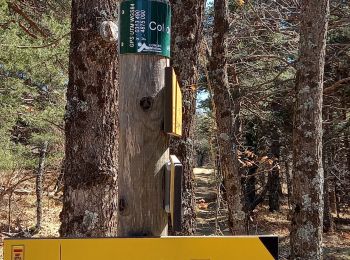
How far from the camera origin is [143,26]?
1928 millimetres

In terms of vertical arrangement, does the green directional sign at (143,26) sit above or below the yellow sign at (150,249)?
above

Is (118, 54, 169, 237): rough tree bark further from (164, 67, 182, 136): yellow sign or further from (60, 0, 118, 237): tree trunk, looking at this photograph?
(60, 0, 118, 237): tree trunk

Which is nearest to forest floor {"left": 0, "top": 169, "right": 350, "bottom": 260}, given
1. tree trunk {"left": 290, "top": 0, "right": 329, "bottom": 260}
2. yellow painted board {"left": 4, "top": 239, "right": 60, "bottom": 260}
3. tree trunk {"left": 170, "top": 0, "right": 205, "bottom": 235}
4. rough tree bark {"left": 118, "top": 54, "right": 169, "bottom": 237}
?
tree trunk {"left": 290, "top": 0, "right": 329, "bottom": 260}

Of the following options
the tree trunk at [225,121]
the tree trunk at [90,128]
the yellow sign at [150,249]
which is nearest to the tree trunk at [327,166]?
the tree trunk at [225,121]

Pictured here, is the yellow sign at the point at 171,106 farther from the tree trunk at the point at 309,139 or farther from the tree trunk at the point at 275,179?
the tree trunk at the point at 275,179

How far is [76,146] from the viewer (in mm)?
3852

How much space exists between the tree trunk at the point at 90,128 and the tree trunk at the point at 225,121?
4764 mm

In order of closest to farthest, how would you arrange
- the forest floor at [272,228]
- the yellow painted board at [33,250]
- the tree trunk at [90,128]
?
the yellow painted board at [33,250], the tree trunk at [90,128], the forest floor at [272,228]

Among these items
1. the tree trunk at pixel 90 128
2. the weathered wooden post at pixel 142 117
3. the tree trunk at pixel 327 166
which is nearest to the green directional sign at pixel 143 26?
the weathered wooden post at pixel 142 117

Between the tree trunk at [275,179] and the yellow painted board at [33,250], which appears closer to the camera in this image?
the yellow painted board at [33,250]

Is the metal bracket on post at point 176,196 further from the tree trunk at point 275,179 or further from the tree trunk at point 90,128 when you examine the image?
the tree trunk at point 275,179

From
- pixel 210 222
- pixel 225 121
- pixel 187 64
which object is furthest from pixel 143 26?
pixel 210 222

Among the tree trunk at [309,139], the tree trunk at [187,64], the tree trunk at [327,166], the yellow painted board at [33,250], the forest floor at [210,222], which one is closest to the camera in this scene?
the yellow painted board at [33,250]

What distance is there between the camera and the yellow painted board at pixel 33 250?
1.70 m
